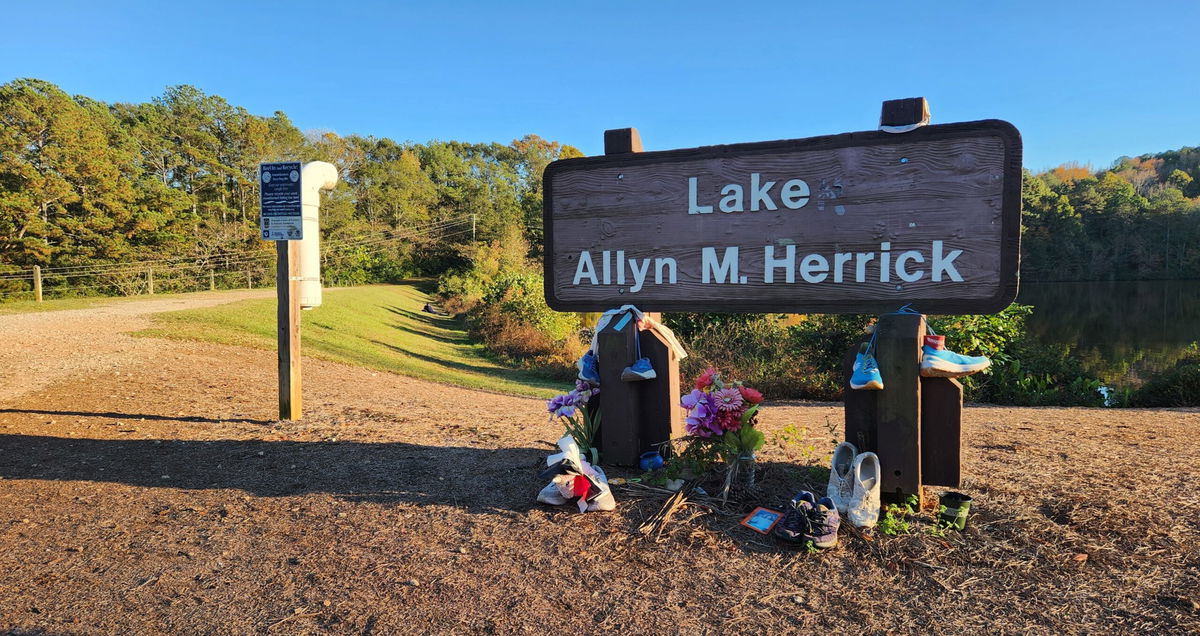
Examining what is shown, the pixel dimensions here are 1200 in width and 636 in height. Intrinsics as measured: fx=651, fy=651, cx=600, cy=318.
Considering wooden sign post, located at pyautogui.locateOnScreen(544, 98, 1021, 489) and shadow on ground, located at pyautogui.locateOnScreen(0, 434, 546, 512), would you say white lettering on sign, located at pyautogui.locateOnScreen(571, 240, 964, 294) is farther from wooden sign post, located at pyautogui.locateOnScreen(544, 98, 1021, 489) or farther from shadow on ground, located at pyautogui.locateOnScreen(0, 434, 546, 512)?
shadow on ground, located at pyautogui.locateOnScreen(0, 434, 546, 512)

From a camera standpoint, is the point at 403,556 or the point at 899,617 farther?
the point at 403,556

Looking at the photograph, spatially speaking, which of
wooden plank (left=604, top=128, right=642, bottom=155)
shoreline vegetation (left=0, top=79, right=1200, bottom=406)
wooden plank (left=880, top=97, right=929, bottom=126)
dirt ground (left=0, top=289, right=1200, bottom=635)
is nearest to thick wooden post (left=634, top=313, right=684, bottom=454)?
dirt ground (left=0, top=289, right=1200, bottom=635)

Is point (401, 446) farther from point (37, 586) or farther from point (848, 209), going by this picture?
point (848, 209)

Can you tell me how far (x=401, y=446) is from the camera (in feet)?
14.8

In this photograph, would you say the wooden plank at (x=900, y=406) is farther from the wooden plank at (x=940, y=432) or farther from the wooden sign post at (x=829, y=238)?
the wooden plank at (x=940, y=432)

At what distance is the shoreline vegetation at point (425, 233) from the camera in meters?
10.2

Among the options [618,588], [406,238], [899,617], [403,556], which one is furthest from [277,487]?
[406,238]

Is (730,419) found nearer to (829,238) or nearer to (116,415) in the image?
(829,238)

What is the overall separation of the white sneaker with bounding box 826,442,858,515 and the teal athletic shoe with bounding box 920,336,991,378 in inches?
18.7

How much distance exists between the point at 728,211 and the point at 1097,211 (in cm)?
6236

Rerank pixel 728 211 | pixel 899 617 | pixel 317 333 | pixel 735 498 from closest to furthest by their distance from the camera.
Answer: pixel 899 617 < pixel 735 498 < pixel 728 211 < pixel 317 333

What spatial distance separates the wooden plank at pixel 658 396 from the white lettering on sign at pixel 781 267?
0.35m

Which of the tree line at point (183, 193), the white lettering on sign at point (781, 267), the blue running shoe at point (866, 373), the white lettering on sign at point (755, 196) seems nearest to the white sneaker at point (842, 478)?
the blue running shoe at point (866, 373)

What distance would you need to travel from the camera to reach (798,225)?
3207mm
